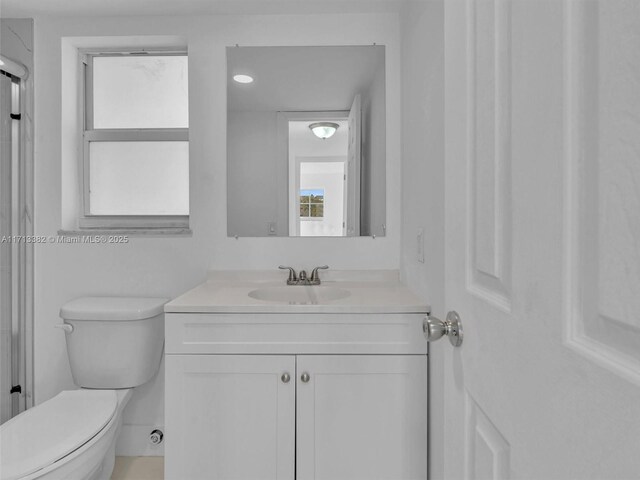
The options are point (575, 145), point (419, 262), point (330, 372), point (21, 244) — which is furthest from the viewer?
point (21, 244)

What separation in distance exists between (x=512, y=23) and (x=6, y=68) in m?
2.06

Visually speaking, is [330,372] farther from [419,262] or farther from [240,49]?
[240,49]

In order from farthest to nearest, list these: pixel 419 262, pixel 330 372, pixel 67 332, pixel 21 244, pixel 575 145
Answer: pixel 21 244 → pixel 67 332 → pixel 419 262 → pixel 330 372 → pixel 575 145

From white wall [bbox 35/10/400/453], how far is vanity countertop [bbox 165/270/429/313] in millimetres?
54

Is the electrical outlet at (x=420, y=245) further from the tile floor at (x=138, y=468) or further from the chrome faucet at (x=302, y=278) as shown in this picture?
the tile floor at (x=138, y=468)

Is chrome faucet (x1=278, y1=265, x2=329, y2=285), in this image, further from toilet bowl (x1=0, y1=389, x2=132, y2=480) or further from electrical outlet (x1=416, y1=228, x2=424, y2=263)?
toilet bowl (x1=0, y1=389, x2=132, y2=480)

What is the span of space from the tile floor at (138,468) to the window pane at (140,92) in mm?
1622

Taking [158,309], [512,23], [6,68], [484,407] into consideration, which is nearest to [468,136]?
[512,23]

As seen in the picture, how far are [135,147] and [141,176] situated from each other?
15cm

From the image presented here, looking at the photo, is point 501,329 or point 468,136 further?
point 468,136

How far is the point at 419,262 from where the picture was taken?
1.38m

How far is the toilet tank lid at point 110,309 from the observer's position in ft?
5.01

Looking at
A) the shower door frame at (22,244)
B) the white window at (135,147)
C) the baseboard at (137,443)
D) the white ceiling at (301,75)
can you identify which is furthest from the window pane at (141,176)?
the baseboard at (137,443)

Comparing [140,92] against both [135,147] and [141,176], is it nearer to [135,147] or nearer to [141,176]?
[135,147]
